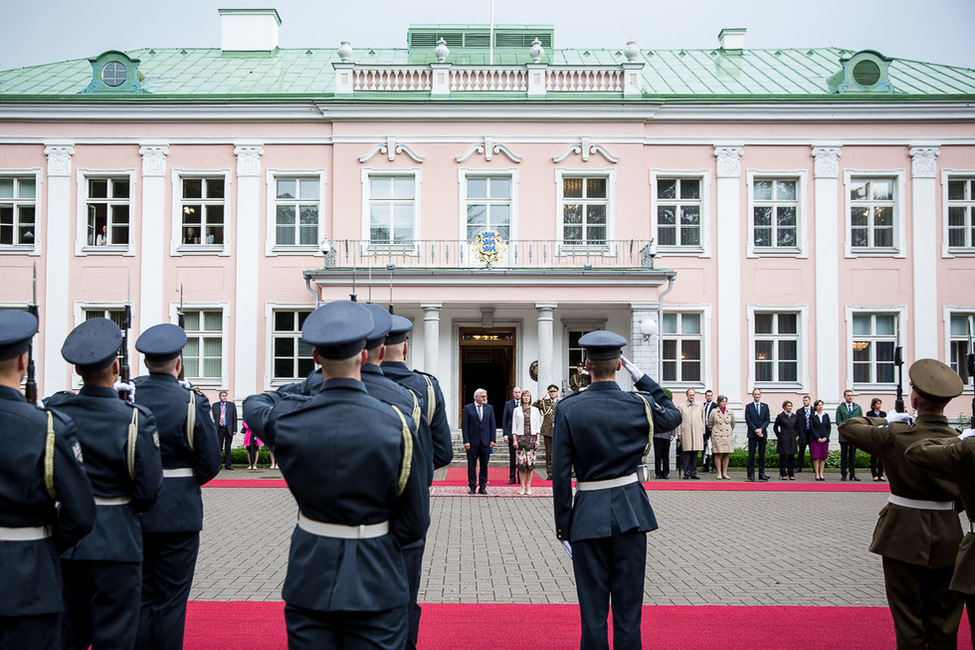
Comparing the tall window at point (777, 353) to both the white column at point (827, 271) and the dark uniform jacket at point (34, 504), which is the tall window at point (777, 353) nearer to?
the white column at point (827, 271)

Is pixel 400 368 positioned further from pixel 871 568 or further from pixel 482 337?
pixel 482 337

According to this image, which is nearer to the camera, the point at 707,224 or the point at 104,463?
the point at 104,463

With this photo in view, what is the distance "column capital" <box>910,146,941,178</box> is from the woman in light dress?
32.3 ft

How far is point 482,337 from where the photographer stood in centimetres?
2395

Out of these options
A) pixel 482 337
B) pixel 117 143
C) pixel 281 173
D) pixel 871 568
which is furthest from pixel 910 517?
pixel 117 143

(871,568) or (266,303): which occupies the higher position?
(266,303)

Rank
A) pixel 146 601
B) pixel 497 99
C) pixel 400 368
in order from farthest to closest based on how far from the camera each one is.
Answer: pixel 497 99
pixel 400 368
pixel 146 601

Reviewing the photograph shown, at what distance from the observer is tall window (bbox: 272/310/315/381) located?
23.3 metres

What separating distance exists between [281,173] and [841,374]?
16549mm

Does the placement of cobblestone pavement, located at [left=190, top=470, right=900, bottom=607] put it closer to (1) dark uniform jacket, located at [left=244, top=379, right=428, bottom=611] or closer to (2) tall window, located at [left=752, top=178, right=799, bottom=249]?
(1) dark uniform jacket, located at [left=244, top=379, right=428, bottom=611]

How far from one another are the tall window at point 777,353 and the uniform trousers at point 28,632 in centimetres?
2168

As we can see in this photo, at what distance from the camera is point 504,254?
2248cm

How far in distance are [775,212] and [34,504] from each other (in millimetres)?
22730

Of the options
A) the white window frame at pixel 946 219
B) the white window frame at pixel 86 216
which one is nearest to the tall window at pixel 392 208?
the white window frame at pixel 86 216
